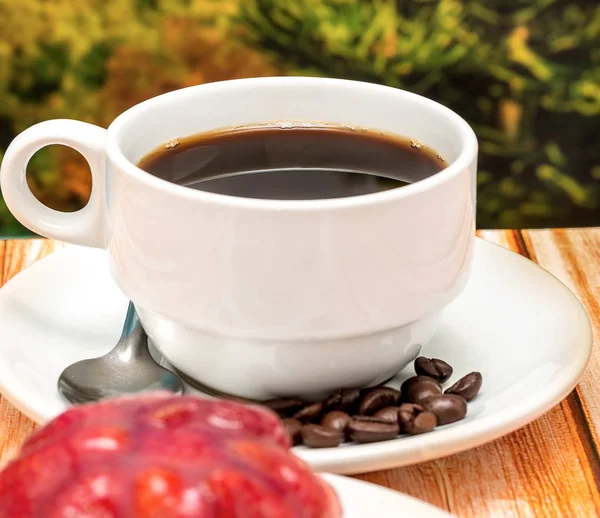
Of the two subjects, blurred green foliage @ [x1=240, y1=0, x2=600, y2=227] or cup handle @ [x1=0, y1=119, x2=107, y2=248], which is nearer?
cup handle @ [x1=0, y1=119, x2=107, y2=248]

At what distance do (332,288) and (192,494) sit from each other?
30 centimetres

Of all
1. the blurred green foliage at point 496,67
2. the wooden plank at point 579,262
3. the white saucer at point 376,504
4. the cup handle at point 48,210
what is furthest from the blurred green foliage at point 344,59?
the white saucer at point 376,504

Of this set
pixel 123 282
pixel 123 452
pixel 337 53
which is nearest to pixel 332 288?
pixel 123 282

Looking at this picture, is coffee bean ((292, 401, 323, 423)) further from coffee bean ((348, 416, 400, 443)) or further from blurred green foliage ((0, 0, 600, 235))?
blurred green foliage ((0, 0, 600, 235))

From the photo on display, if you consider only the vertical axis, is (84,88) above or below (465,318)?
below

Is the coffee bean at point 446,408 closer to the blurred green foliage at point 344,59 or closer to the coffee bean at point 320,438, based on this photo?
the coffee bean at point 320,438

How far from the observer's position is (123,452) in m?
0.39

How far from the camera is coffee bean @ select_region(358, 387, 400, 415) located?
700mm

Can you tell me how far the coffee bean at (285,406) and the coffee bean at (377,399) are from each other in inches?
1.8

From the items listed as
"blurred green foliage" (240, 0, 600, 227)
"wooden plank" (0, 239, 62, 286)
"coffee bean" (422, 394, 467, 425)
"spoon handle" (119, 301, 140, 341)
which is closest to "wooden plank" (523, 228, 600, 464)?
"coffee bean" (422, 394, 467, 425)

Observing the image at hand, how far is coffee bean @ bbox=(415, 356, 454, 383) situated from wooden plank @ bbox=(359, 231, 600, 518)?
0.23 ft

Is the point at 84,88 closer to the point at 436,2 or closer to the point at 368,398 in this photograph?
the point at 436,2

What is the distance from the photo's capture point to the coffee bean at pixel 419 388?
28.1 inches

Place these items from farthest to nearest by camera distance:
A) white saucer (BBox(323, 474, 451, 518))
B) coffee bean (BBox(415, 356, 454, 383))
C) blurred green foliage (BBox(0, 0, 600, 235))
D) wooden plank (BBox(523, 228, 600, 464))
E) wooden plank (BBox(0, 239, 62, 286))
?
blurred green foliage (BBox(0, 0, 600, 235)) < wooden plank (BBox(0, 239, 62, 286)) < wooden plank (BBox(523, 228, 600, 464)) < coffee bean (BBox(415, 356, 454, 383)) < white saucer (BBox(323, 474, 451, 518))
